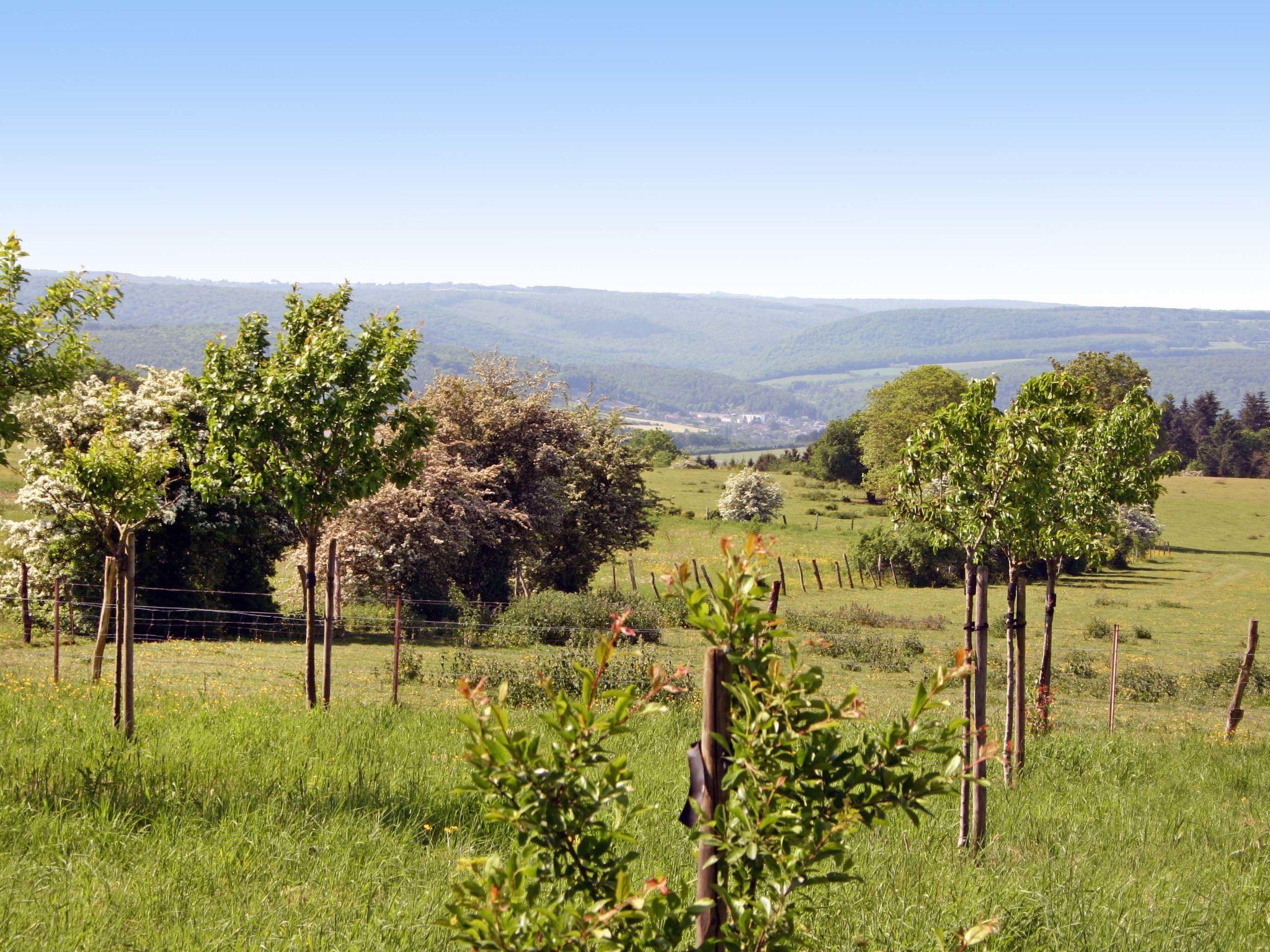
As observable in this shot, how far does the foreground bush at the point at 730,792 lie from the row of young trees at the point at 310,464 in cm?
910

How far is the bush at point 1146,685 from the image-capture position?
22.0m

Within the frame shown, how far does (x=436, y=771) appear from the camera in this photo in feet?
28.6

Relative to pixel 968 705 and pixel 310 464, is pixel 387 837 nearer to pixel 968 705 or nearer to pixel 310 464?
pixel 968 705

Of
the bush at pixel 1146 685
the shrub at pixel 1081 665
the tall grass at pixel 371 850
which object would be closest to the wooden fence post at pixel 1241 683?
the tall grass at pixel 371 850

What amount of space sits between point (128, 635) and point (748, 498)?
57.4 metres

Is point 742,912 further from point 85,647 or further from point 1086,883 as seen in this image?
point 85,647

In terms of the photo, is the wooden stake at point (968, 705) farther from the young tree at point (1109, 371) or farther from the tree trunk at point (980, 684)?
the young tree at point (1109, 371)

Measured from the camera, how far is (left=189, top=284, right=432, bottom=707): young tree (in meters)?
12.7

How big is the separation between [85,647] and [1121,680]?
24.5 meters

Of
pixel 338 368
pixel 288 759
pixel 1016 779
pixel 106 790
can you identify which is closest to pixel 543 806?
pixel 106 790

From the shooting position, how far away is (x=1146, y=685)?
22719 millimetres

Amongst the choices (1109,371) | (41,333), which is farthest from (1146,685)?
(1109,371)

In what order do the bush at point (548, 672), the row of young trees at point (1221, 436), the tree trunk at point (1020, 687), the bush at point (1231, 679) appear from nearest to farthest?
the tree trunk at point (1020, 687)
the bush at point (548, 672)
the bush at point (1231, 679)
the row of young trees at point (1221, 436)

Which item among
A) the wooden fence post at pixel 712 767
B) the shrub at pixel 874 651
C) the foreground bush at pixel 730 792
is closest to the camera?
the foreground bush at pixel 730 792
